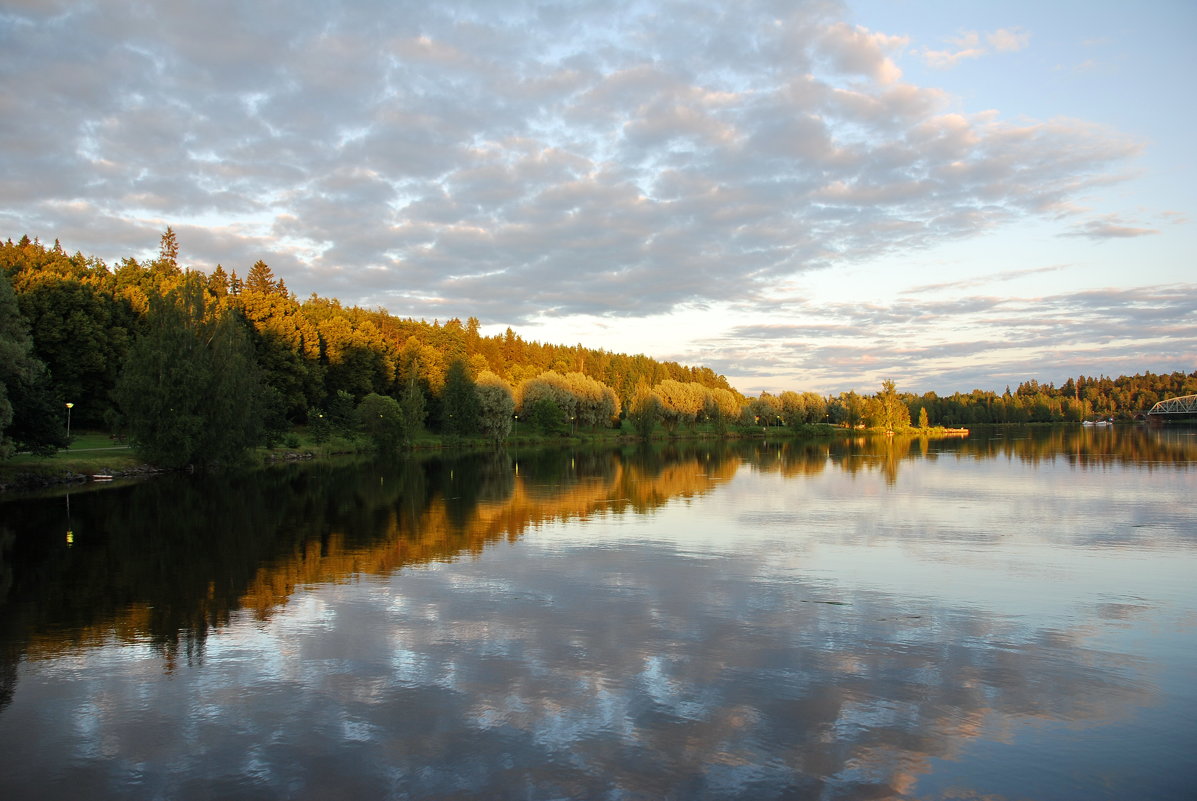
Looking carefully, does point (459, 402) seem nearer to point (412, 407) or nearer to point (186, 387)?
point (412, 407)

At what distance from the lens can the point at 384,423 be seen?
8144 cm

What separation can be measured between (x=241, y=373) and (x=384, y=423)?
26.3 meters

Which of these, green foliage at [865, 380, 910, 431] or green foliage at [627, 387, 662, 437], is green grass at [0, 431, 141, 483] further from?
green foliage at [865, 380, 910, 431]

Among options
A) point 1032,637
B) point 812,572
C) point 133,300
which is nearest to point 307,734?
point 1032,637

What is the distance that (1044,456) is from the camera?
68.5 meters

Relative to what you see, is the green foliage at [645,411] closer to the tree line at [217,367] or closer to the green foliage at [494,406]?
the tree line at [217,367]

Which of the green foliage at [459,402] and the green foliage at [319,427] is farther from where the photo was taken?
the green foliage at [459,402]

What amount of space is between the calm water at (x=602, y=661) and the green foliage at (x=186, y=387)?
1074 inches

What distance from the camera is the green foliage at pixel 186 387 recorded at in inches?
1998

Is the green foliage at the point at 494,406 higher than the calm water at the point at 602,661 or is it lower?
higher

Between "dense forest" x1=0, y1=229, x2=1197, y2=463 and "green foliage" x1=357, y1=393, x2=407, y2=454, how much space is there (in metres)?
0.17

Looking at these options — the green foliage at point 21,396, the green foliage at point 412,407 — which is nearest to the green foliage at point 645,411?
the green foliage at point 412,407

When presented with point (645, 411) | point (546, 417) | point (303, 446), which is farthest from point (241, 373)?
point (645, 411)

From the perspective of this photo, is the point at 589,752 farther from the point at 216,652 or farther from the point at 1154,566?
the point at 1154,566
